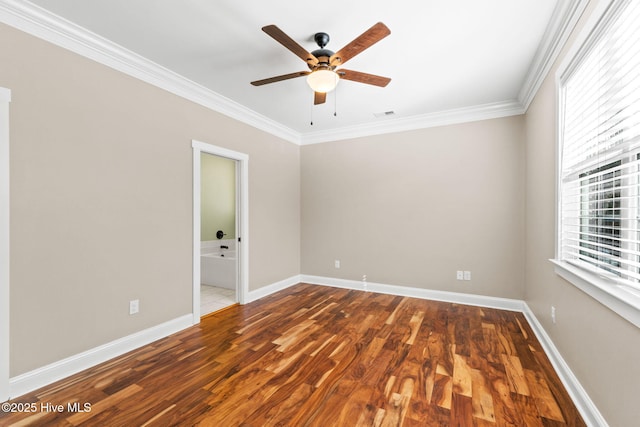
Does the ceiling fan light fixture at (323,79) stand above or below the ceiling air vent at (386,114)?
below

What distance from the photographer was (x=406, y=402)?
186cm

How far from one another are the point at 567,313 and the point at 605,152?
1.22m

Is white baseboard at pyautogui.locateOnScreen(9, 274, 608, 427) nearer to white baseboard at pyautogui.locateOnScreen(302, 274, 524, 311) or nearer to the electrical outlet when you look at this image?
white baseboard at pyautogui.locateOnScreen(302, 274, 524, 311)

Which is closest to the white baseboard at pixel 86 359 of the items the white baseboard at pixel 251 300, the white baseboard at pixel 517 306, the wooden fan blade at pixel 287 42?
the white baseboard at pixel 251 300

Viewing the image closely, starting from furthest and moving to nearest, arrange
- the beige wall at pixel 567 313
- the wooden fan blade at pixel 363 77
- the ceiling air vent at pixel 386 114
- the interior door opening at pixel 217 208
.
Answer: the interior door opening at pixel 217 208, the ceiling air vent at pixel 386 114, the wooden fan blade at pixel 363 77, the beige wall at pixel 567 313

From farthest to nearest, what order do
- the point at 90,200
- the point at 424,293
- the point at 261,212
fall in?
the point at 261,212 → the point at 424,293 → the point at 90,200

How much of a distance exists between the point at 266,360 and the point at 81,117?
2559mm

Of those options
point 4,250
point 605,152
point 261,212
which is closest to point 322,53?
point 605,152

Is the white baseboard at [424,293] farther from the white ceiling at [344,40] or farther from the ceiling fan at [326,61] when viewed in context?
the ceiling fan at [326,61]

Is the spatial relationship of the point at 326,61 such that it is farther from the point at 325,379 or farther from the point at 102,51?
the point at 325,379

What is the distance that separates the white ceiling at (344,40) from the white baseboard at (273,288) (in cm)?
269

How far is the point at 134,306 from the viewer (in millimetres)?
2623

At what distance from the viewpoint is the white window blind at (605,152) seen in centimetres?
138

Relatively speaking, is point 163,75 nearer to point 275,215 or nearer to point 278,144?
point 278,144
